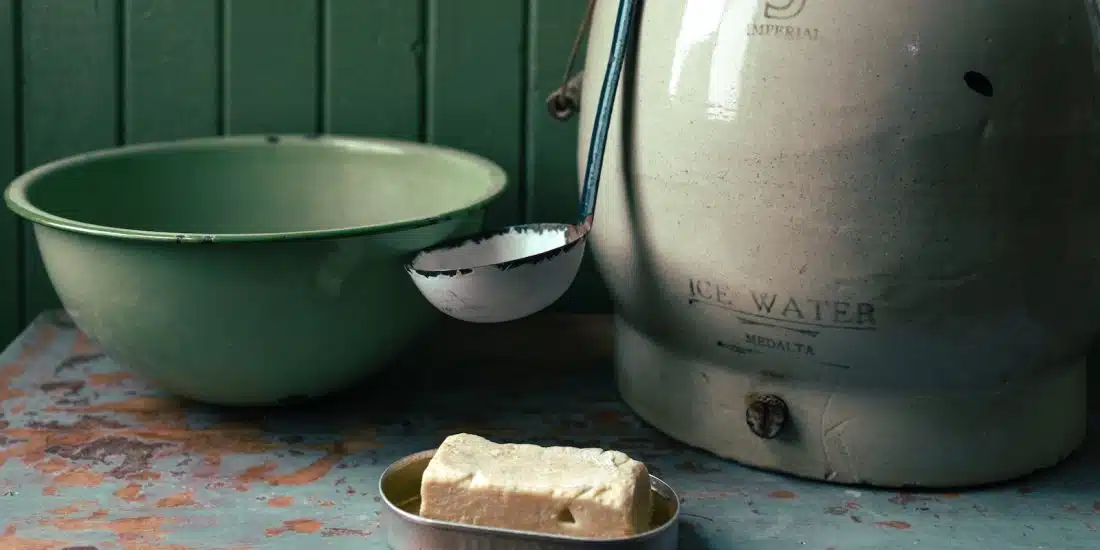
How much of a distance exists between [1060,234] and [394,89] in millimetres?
546

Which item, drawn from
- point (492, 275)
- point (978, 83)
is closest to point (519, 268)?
point (492, 275)

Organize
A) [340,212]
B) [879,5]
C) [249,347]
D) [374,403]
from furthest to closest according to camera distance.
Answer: [340,212]
[374,403]
[249,347]
[879,5]

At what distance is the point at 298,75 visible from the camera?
1019 mm

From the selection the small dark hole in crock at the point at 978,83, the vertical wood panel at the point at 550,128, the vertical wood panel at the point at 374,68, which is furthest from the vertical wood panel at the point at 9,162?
the small dark hole in crock at the point at 978,83

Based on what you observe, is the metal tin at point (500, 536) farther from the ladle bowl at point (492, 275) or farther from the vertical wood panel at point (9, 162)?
the vertical wood panel at point (9, 162)

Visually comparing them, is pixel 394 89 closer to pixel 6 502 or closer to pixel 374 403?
pixel 374 403

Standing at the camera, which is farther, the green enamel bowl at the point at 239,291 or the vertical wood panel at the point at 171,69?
the vertical wood panel at the point at 171,69

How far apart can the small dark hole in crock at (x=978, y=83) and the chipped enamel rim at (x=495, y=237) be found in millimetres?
239

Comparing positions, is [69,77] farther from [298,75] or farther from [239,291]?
[239,291]

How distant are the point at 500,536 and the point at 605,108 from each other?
269 millimetres

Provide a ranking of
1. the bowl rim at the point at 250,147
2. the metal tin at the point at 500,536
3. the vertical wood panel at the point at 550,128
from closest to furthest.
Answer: the metal tin at the point at 500,536 → the bowl rim at the point at 250,147 → the vertical wood panel at the point at 550,128

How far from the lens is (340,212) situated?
98cm

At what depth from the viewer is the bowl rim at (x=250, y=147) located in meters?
0.72

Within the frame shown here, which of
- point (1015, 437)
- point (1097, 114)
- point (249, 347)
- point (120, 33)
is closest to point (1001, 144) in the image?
point (1097, 114)
